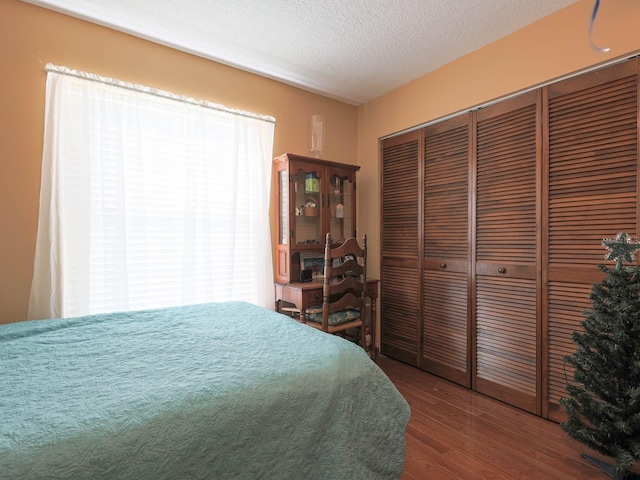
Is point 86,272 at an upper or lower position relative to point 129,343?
upper

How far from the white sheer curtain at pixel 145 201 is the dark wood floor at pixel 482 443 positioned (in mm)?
1502

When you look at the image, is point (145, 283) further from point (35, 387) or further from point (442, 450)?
point (442, 450)

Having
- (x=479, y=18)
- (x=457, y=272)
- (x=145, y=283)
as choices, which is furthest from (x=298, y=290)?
(x=479, y=18)

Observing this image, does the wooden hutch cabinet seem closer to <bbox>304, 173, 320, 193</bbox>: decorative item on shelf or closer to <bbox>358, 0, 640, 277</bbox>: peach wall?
<bbox>304, 173, 320, 193</bbox>: decorative item on shelf

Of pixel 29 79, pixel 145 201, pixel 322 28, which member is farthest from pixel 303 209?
pixel 29 79

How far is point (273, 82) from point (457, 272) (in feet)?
7.41

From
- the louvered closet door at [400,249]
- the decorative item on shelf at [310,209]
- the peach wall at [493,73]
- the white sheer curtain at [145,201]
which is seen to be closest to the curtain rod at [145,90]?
the white sheer curtain at [145,201]

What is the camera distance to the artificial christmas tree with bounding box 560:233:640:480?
1.51 metres

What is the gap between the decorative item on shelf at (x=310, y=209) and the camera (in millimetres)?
2967

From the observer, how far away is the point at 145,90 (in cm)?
225

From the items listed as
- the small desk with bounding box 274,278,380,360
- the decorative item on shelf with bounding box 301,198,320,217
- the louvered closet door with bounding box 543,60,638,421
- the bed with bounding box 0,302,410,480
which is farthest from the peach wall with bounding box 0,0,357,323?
the louvered closet door with bounding box 543,60,638,421

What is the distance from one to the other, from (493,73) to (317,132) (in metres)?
1.48

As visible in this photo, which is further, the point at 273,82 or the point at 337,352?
the point at 273,82

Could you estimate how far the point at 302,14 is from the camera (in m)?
2.09
